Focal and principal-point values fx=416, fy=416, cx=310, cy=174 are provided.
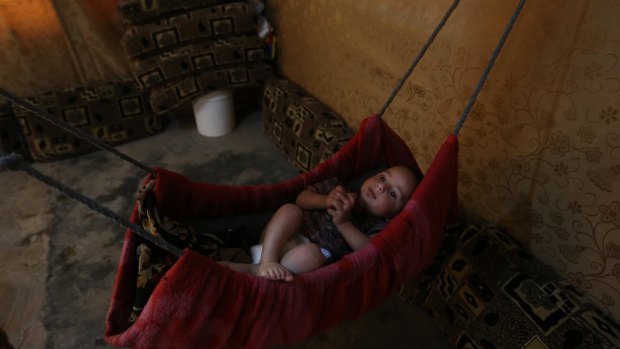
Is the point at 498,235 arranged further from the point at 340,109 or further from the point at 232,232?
the point at 340,109

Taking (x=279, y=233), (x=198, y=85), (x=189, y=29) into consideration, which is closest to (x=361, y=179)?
(x=279, y=233)

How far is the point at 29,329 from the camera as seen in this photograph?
4.76ft

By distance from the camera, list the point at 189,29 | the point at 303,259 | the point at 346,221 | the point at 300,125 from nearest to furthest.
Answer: the point at 303,259 < the point at 346,221 < the point at 300,125 < the point at 189,29

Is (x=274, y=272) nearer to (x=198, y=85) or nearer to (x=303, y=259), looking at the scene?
(x=303, y=259)

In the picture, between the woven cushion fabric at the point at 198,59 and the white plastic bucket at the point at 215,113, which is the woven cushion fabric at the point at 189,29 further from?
the white plastic bucket at the point at 215,113

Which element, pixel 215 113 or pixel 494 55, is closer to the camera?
pixel 494 55

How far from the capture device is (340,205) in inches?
47.8

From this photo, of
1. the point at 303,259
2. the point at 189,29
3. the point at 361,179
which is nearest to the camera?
the point at 303,259

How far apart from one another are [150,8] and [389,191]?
5.57ft

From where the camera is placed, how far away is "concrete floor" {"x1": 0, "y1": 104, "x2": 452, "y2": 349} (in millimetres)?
1471

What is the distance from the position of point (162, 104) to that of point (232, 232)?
1.29 metres

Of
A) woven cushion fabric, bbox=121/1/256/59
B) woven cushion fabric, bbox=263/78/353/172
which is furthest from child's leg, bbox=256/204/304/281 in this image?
woven cushion fabric, bbox=121/1/256/59

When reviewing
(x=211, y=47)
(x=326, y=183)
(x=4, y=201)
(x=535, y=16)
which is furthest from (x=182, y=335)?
(x=211, y=47)

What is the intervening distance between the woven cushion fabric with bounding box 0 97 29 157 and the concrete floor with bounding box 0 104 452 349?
16 centimetres
